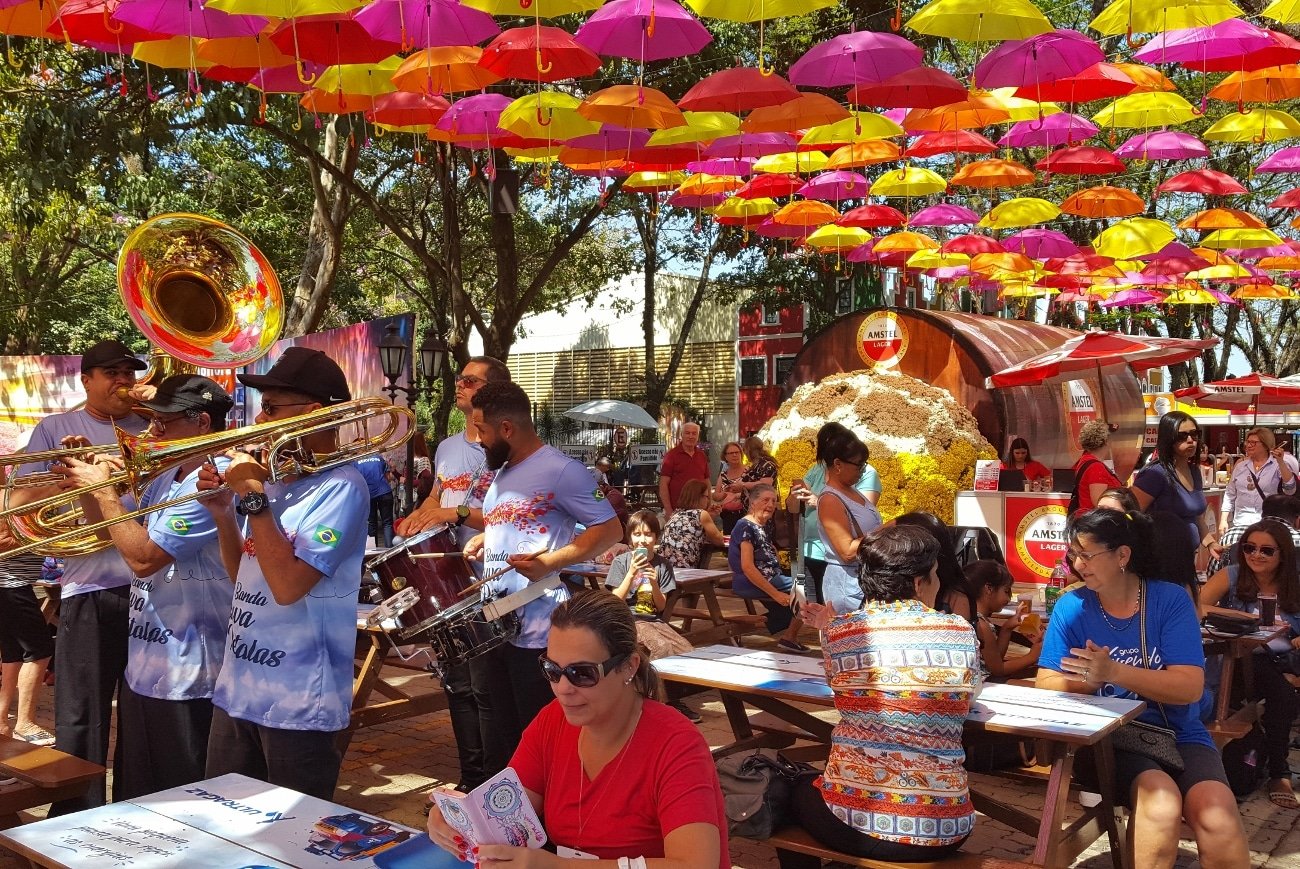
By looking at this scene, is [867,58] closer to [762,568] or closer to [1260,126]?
[762,568]

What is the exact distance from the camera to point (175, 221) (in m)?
4.61

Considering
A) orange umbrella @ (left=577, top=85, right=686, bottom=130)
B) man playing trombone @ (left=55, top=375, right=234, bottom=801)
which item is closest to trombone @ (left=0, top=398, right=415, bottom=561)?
man playing trombone @ (left=55, top=375, right=234, bottom=801)

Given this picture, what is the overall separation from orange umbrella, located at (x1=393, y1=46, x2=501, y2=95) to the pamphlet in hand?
196 inches

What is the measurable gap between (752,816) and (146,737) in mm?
1952

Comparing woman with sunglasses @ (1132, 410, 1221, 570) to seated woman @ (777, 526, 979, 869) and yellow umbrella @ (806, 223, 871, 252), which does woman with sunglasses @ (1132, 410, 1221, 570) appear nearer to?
yellow umbrella @ (806, 223, 871, 252)

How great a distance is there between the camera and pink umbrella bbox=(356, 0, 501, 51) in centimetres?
564

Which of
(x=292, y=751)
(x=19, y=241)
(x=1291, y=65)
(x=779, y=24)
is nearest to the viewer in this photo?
(x=292, y=751)

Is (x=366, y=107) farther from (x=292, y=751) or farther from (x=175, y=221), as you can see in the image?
(x=292, y=751)

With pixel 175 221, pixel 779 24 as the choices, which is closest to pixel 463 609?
pixel 175 221

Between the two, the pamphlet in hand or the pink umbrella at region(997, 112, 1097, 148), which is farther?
the pink umbrella at region(997, 112, 1097, 148)

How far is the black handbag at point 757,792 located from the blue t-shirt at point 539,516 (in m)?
0.89

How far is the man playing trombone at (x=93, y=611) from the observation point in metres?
4.12

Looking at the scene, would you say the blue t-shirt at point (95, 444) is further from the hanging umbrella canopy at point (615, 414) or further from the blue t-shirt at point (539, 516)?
the hanging umbrella canopy at point (615, 414)

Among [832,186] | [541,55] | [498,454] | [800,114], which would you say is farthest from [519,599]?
[832,186]
